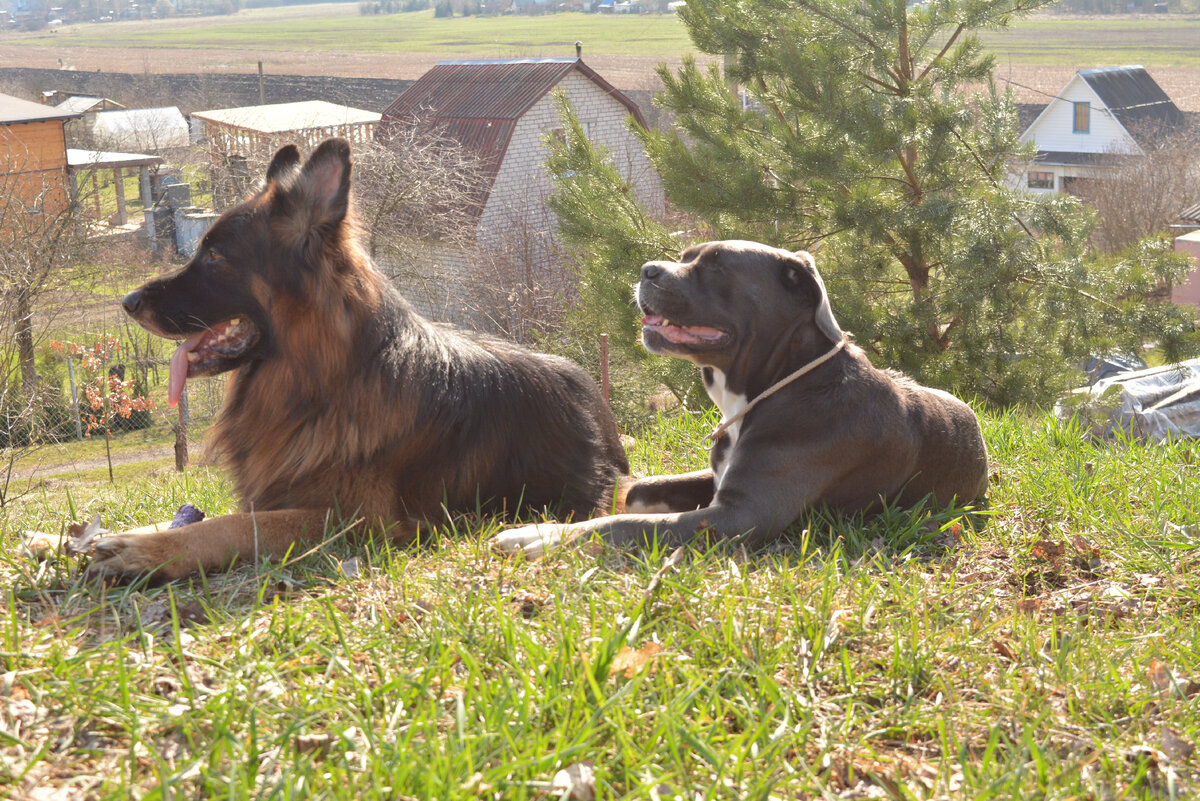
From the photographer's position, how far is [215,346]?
161 inches

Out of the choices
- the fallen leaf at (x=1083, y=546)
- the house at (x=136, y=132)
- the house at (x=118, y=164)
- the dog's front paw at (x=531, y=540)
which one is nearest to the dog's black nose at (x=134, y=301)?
the dog's front paw at (x=531, y=540)

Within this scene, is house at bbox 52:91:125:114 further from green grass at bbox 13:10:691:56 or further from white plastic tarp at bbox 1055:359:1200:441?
white plastic tarp at bbox 1055:359:1200:441

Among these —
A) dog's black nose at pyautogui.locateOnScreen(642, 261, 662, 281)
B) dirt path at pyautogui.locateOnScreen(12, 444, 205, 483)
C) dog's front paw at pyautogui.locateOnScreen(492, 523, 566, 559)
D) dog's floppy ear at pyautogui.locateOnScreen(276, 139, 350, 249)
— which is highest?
dog's floppy ear at pyautogui.locateOnScreen(276, 139, 350, 249)

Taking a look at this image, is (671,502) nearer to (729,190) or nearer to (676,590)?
(676,590)

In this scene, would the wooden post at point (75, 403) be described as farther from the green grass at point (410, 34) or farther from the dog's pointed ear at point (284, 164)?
the green grass at point (410, 34)

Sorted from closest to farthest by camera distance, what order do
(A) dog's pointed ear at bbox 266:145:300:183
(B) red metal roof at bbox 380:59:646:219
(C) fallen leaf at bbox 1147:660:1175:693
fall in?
(C) fallen leaf at bbox 1147:660:1175:693
(A) dog's pointed ear at bbox 266:145:300:183
(B) red metal roof at bbox 380:59:646:219

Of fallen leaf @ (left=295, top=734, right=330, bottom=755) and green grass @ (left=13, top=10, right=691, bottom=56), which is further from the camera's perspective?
green grass @ (left=13, top=10, right=691, bottom=56)

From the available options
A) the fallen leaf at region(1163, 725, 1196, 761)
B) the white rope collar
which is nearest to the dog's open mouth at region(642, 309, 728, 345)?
the white rope collar

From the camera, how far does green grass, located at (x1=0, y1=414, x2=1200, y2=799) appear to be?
2.42m

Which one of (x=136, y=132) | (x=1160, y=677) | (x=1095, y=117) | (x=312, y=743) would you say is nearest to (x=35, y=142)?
(x=136, y=132)

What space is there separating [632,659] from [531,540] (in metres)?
1.15

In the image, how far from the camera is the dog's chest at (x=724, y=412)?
173 inches

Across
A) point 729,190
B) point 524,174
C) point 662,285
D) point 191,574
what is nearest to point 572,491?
point 662,285

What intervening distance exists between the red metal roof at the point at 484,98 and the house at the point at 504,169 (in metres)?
0.04
